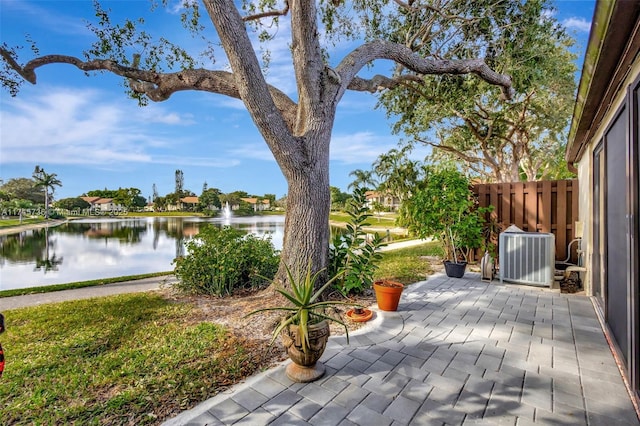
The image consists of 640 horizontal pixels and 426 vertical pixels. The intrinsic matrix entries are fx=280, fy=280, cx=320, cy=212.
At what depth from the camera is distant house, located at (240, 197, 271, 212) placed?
60050 millimetres

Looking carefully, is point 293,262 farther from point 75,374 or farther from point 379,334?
point 75,374

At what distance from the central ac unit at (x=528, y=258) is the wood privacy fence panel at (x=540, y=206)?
49.8 inches

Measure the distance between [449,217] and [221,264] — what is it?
4476 millimetres

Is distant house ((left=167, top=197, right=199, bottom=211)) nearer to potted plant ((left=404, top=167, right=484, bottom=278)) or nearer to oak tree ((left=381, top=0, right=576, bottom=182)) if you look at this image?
oak tree ((left=381, top=0, right=576, bottom=182))

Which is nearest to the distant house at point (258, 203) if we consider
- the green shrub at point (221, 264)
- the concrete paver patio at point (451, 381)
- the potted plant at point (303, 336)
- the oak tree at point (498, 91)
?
the oak tree at point (498, 91)

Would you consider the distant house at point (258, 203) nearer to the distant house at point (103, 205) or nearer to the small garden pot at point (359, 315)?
the distant house at point (103, 205)

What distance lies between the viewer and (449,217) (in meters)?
5.75

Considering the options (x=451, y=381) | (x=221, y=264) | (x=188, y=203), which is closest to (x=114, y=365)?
(x=221, y=264)

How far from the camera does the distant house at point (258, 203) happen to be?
6005 centimetres

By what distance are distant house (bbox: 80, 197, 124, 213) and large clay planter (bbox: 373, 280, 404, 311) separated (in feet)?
224

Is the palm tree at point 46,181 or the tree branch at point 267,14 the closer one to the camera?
the tree branch at point 267,14

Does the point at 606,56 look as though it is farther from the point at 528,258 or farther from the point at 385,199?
the point at 385,199

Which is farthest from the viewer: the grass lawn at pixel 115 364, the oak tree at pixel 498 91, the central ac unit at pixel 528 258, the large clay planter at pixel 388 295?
the oak tree at pixel 498 91

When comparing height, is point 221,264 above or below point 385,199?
below
